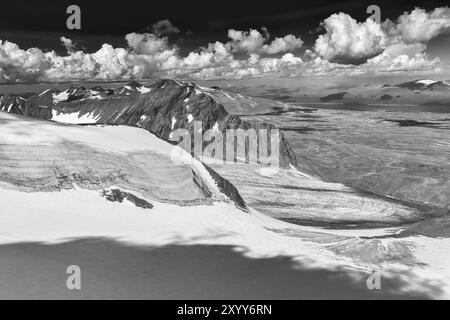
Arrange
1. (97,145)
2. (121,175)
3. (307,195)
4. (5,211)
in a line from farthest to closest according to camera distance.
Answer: (307,195)
(97,145)
(121,175)
(5,211)

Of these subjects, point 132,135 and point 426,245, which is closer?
point 426,245

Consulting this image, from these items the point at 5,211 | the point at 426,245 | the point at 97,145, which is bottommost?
the point at 426,245

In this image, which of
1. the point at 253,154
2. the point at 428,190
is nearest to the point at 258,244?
the point at 253,154

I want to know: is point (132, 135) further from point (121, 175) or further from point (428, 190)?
point (428, 190)

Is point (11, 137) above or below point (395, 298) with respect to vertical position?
above

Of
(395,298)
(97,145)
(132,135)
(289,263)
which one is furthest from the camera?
(132,135)

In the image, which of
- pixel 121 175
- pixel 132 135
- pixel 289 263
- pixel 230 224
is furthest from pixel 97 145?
pixel 289 263

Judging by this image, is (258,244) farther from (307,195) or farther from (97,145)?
(307,195)
